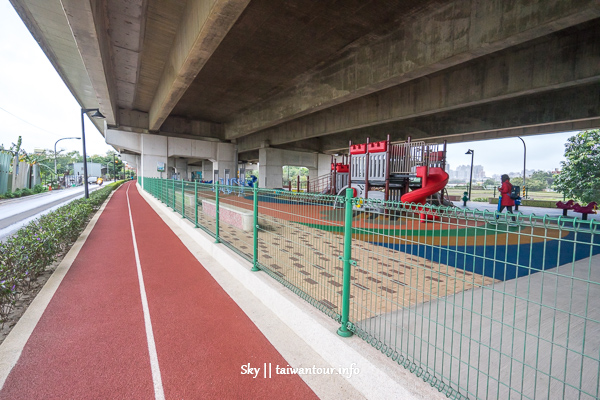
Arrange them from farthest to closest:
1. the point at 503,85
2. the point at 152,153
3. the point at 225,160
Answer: the point at 225,160 < the point at 152,153 < the point at 503,85

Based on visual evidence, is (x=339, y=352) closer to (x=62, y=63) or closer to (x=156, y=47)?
(x=156, y=47)

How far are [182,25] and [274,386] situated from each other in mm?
11713

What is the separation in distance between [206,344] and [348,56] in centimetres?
1193

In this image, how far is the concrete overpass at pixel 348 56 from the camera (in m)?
7.85

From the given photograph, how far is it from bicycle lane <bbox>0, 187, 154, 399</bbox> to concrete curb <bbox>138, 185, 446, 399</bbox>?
1.46 meters

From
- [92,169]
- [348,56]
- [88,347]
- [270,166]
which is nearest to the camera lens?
[88,347]

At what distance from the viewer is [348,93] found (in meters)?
12.3

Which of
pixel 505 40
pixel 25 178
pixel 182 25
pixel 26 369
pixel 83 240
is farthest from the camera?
pixel 25 178

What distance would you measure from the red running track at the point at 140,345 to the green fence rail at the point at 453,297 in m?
0.91

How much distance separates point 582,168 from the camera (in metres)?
21.7

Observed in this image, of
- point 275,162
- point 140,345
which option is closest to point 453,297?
point 140,345

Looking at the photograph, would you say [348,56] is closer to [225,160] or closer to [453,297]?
[453,297]

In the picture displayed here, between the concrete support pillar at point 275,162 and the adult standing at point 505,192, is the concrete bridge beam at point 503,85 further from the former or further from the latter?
the concrete support pillar at point 275,162

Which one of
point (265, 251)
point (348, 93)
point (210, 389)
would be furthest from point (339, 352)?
point (348, 93)
